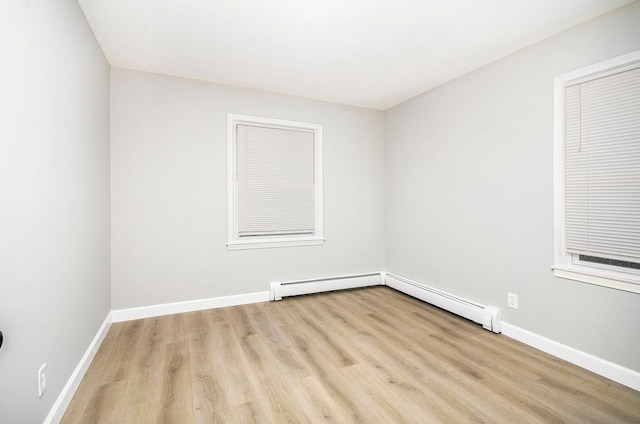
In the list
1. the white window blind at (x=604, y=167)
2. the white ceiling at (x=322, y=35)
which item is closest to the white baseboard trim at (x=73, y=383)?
the white ceiling at (x=322, y=35)

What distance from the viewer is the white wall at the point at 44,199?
4.12 ft

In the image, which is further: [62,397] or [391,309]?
[391,309]

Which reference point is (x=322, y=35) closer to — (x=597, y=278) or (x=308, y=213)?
(x=308, y=213)

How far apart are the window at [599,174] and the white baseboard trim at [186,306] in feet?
10.4

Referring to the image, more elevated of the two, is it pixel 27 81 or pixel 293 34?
pixel 293 34

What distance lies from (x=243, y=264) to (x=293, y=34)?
8.47 ft

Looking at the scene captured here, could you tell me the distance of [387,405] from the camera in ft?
6.01

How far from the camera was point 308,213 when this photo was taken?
4.13 meters

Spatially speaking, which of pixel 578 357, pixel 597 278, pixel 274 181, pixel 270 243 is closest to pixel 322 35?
pixel 274 181

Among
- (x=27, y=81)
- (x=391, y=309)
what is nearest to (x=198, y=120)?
(x=27, y=81)

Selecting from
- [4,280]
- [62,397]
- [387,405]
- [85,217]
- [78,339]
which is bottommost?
[387,405]

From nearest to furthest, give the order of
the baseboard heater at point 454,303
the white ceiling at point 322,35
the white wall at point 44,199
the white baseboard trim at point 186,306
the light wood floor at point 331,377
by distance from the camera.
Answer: the white wall at point 44,199 → the light wood floor at point 331,377 → the white ceiling at point 322,35 → the baseboard heater at point 454,303 → the white baseboard trim at point 186,306

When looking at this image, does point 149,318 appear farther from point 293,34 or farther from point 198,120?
point 293,34

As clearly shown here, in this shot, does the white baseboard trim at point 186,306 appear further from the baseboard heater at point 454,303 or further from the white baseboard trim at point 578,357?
the white baseboard trim at point 578,357
